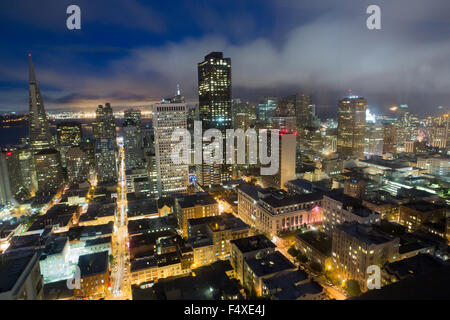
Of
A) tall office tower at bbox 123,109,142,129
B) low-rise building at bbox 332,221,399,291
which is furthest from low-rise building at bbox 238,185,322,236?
tall office tower at bbox 123,109,142,129

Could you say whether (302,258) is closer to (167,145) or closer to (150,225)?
(150,225)

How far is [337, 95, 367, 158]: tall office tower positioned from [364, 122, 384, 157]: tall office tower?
199 centimetres

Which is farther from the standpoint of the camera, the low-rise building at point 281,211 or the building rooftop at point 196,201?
the building rooftop at point 196,201

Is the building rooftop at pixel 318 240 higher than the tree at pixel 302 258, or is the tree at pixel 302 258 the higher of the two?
the building rooftop at pixel 318 240

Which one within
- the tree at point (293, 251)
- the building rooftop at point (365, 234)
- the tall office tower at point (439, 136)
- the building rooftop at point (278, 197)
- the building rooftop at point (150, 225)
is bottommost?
the tree at point (293, 251)

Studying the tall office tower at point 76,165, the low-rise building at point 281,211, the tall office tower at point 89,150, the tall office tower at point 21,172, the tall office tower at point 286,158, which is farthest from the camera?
the tall office tower at point 89,150

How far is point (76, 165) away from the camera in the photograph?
2827 cm

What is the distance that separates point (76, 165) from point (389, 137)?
41.0 meters

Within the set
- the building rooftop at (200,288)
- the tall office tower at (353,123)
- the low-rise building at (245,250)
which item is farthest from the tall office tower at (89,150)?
the tall office tower at (353,123)

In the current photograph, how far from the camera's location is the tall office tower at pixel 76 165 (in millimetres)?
27984

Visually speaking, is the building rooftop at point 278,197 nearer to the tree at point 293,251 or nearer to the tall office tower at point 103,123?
the tree at point 293,251

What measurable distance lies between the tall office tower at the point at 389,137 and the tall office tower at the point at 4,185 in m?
43.5

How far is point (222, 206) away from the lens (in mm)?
20328
